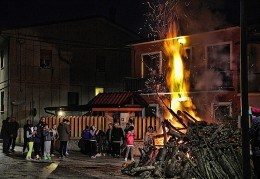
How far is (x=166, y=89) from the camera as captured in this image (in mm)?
29375

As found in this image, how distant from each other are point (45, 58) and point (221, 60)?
15.0m

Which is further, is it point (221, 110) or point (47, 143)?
point (221, 110)

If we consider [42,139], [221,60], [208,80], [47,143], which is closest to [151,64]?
[208,80]

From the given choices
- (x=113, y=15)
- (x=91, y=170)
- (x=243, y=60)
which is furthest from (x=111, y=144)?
(x=113, y=15)

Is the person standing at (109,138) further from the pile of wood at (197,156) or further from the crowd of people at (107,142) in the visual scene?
the pile of wood at (197,156)

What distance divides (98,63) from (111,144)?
1805 centimetres

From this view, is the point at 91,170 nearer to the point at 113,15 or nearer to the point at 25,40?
the point at 25,40

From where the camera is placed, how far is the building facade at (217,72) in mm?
25375

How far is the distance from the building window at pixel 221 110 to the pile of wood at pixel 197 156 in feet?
32.7

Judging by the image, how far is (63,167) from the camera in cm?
1772

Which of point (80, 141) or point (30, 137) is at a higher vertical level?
point (30, 137)

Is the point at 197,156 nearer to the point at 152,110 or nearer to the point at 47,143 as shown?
the point at 47,143

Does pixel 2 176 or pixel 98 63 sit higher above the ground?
pixel 98 63

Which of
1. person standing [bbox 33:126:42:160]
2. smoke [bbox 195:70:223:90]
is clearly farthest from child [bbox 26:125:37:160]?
smoke [bbox 195:70:223:90]
